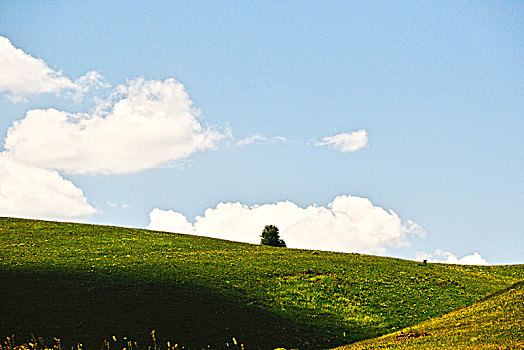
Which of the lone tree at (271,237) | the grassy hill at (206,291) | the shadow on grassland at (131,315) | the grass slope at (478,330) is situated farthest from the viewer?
the lone tree at (271,237)

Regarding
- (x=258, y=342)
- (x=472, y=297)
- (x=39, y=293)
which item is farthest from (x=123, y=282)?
(x=472, y=297)

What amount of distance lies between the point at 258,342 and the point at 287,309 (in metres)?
7.00

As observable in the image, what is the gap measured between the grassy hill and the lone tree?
34.8 feet

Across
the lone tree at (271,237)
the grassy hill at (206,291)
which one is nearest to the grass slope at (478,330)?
the grassy hill at (206,291)

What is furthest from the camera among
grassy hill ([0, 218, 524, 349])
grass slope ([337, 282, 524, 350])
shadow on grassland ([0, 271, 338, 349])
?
grassy hill ([0, 218, 524, 349])

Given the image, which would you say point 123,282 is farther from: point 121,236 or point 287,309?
point 121,236

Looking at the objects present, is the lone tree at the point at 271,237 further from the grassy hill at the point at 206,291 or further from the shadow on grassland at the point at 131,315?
the shadow on grassland at the point at 131,315

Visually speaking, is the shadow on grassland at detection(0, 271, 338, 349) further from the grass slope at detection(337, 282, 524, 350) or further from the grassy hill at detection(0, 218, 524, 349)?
the grass slope at detection(337, 282, 524, 350)

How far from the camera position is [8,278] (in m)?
38.2

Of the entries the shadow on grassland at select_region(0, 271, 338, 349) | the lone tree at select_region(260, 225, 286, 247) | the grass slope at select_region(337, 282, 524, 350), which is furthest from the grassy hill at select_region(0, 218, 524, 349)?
the lone tree at select_region(260, 225, 286, 247)

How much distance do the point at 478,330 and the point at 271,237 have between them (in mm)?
50724

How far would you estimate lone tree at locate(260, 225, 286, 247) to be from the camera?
71.2 meters

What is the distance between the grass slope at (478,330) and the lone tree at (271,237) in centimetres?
4434

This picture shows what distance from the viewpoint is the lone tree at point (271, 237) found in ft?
234
